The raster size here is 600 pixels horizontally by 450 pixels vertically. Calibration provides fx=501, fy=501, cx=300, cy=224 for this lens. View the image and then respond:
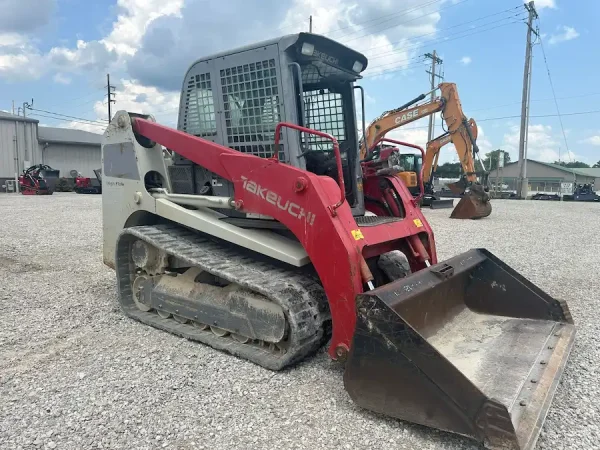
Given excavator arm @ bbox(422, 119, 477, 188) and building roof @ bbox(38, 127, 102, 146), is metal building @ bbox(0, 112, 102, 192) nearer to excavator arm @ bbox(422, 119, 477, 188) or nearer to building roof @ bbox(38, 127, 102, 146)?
building roof @ bbox(38, 127, 102, 146)

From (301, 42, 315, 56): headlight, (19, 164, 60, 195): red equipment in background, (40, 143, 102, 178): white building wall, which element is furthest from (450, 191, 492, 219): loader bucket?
(40, 143, 102, 178): white building wall

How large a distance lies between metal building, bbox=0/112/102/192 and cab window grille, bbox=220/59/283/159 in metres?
34.5

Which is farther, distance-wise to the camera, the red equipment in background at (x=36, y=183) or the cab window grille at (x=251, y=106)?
the red equipment in background at (x=36, y=183)

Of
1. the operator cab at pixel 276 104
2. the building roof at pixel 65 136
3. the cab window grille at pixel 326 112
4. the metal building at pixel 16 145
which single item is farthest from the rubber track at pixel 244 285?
the building roof at pixel 65 136

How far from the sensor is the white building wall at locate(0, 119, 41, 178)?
1366 inches

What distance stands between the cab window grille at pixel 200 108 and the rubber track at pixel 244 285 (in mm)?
1022

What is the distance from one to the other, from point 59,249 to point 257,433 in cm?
751

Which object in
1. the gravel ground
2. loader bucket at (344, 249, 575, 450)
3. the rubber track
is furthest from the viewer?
the rubber track

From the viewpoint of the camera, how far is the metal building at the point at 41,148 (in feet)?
114

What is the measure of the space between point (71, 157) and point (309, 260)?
4045cm

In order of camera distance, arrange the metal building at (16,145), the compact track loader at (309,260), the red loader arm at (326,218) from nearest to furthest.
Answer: the compact track loader at (309,260)
the red loader arm at (326,218)
the metal building at (16,145)

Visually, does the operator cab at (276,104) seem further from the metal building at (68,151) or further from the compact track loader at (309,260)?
the metal building at (68,151)

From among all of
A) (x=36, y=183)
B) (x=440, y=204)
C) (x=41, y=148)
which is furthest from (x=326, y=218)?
(x=41, y=148)

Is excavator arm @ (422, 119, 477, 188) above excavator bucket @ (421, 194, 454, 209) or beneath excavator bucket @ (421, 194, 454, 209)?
above
